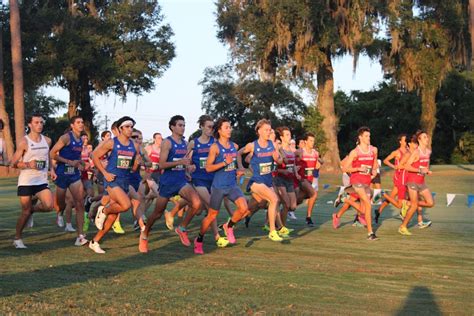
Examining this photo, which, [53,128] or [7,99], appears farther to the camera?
[53,128]

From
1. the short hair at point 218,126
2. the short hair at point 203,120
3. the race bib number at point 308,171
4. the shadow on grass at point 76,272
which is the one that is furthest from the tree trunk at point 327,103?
the shadow on grass at point 76,272

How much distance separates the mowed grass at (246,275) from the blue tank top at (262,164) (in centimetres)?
105

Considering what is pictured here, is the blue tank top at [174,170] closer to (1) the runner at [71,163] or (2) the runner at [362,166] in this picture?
(1) the runner at [71,163]

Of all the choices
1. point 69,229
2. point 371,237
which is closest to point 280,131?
point 371,237

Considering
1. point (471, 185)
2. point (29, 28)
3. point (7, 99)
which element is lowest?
point (471, 185)

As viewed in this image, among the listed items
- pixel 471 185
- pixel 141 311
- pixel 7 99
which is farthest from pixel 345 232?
pixel 7 99

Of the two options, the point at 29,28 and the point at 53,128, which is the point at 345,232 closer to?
the point at 29,28

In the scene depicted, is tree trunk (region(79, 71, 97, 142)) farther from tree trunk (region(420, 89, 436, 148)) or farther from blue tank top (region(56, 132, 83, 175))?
blue tank top (region(56, 132, 83, 175))

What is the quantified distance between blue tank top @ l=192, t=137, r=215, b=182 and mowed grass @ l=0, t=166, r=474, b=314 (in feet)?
3.63

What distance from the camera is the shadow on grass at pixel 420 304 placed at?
738 cm

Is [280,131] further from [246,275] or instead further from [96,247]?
[246,275]

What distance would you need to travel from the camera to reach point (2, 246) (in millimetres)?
12008

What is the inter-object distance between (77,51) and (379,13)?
715 inches

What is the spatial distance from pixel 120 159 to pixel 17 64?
30411 millimetres
